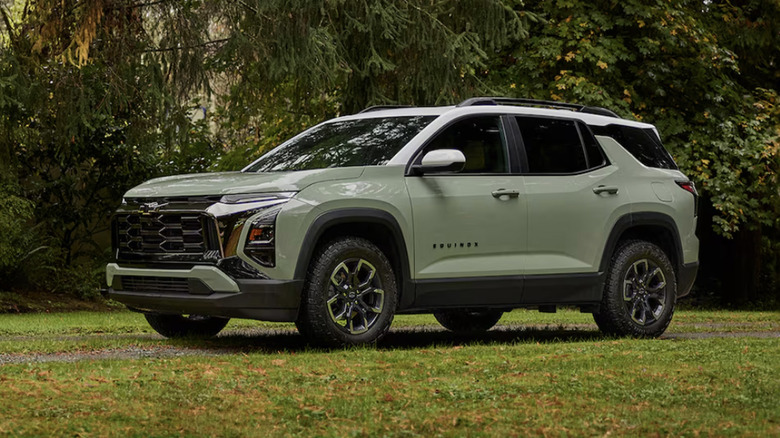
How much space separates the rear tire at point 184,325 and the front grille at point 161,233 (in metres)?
0.97

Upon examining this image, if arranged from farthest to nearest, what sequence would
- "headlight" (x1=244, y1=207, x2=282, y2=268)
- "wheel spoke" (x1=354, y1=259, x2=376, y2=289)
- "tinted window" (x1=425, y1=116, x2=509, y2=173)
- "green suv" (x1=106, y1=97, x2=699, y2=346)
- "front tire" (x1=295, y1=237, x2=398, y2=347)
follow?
"tinted window" (x1=425, y1=116, x2=509, y2=173)
"wheel spoke" (x1=354, y1=259, x2=376, y2=289)
"front tire" (x1=295, y1=237, x2=398, y2=347)
"green suv" (x1=106, y1=97, x2=699, y2=346)
"headlight" (x1=244, y1=207, x2=282, y2=268)

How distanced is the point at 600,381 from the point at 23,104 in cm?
1075

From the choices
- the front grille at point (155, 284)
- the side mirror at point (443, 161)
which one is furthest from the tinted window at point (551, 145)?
the front grille at point (155, 284)

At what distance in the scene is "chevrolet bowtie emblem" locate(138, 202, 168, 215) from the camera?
953 centimetres

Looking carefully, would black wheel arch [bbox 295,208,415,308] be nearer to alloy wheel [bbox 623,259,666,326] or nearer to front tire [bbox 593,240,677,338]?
front tire [bbox 593,240,677,338]

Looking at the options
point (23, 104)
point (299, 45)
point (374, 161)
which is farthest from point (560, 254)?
point (23, 104)

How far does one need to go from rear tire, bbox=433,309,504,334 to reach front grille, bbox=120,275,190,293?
12.3 feet

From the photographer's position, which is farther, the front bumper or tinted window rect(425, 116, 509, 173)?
tinted window rect(425, 116, 509, 173)

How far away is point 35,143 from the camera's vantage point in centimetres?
1919

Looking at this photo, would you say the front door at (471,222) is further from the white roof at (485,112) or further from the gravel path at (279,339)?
the gravel path at (279,339)

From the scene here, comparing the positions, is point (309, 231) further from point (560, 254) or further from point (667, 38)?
point (667, 38)

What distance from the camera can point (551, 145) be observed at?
10891 millimetres

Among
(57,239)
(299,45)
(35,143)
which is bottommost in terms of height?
(57,239)

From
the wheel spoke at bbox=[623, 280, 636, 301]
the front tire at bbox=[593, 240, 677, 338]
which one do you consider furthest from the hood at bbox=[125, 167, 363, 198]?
the wheel spoke at bbox=[623, 280, 636, 301]
